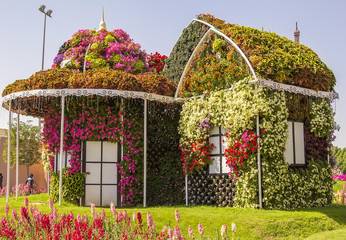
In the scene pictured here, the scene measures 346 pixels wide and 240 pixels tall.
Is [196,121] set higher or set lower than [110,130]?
higher

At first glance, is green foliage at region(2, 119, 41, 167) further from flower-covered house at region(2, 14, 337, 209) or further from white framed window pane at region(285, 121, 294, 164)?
white framed window pane at region(285, 121, 294, 164)

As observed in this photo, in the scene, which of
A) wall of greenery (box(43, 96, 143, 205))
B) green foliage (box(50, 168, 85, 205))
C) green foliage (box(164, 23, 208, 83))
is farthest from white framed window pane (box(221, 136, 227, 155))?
green foliage (box(50, 168, 85, 205))

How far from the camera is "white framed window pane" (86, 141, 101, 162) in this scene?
11.9 metres

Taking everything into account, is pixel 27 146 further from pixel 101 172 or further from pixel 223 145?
pixel 223 145

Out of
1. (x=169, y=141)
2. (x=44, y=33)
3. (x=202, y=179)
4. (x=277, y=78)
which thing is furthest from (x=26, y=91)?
(x=44, y=33)

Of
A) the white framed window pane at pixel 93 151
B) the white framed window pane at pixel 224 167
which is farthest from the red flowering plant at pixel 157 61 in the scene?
the white framed window pane at pixel 224 167

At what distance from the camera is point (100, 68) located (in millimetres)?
11961

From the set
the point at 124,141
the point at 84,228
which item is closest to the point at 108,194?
the point at 124,141

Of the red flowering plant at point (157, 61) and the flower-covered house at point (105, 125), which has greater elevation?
the red flowering plant at point (157, 61)

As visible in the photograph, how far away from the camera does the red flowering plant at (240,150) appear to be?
9.99 meters

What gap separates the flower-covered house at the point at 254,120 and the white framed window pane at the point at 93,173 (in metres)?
2.41

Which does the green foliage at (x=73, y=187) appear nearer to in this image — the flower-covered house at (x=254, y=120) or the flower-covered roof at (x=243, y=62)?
the flower-covered house at (x=254, y=120)

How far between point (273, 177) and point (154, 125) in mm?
4293

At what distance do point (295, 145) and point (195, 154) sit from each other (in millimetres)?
2647
